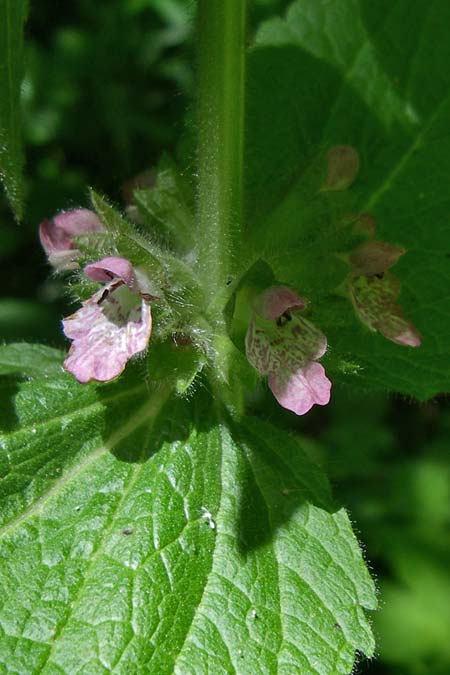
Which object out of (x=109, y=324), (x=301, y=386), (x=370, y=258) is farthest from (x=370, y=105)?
(x=109, y=324)

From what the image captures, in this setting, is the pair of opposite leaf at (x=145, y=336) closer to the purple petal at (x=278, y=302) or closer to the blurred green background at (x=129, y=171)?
the purple petal at (x=278, y=302)

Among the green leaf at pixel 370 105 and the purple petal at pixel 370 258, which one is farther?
the green leaf at pixel 370 105

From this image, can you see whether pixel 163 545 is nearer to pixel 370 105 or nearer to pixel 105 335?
pixel 105 335

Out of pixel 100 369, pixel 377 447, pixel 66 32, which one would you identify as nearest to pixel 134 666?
→ pixel 100 369

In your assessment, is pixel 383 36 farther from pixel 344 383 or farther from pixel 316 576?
pixel 316 576

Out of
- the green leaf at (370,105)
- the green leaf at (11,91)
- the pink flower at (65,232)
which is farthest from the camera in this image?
the green leaf at (370,105)

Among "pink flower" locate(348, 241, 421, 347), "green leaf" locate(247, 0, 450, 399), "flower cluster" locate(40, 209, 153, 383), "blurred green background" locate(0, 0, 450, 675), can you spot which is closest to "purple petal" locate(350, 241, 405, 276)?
"pink flower" locate(348, 241, 421, 347)

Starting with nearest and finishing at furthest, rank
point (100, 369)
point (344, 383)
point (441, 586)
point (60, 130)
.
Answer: point (100, 369) → point (344, 383) → point (441, 586) → point (60, 130)

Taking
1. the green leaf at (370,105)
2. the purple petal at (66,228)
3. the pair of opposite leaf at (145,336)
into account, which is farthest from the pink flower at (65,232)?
the green leaf at (370,105)
